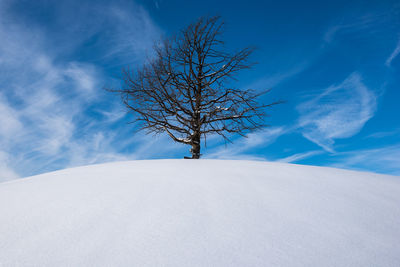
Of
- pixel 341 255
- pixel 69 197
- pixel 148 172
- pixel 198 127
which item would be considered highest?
pixel 198 127

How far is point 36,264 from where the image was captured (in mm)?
796

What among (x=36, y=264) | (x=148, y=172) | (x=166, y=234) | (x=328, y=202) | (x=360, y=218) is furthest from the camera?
(x=148, y=172)

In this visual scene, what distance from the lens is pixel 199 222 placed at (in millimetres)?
1019

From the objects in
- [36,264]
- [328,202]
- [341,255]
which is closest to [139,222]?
[36,264]

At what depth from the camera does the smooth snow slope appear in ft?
2.72

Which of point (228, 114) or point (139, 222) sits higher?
point (228, 114)

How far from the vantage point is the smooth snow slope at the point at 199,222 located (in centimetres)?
83

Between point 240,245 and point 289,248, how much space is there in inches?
7.2

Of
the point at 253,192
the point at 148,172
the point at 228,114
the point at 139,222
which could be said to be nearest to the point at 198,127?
the point at 228,114

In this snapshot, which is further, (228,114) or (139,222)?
(228,114)

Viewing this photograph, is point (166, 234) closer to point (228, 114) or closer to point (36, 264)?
point (36, 264)

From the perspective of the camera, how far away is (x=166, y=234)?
93 cm

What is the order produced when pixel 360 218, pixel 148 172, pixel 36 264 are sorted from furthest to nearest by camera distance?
pixel 148 172, pixel 360 218, pixel 36 264

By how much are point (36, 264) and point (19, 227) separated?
0.33 meters
